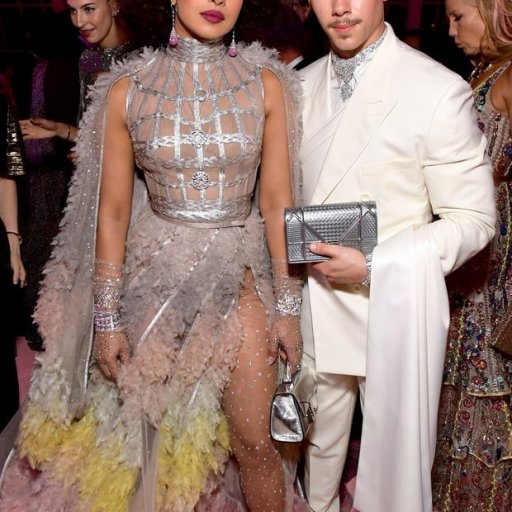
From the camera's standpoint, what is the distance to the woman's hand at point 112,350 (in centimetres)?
195

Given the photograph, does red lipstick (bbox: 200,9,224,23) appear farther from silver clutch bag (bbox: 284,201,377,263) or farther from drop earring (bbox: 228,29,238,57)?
silver clutch bag (bbox: 284,201,377,263)

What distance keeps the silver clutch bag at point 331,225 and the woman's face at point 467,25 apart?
92cm

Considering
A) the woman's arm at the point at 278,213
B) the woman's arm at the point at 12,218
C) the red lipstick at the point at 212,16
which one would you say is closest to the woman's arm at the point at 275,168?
the woman's arm at the point at 278,213

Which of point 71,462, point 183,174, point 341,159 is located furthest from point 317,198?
point 71,462

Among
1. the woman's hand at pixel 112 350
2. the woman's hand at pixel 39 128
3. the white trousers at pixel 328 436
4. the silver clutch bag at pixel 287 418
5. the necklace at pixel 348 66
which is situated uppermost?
the necklace at pixel 348 66

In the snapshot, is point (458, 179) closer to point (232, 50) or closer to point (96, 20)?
point (232, 50)

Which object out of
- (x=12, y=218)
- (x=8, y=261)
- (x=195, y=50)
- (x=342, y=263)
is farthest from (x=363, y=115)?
(x=12, y=218)

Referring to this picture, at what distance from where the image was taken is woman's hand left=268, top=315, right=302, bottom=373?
6.37 feet

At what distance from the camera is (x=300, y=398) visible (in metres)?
2.04

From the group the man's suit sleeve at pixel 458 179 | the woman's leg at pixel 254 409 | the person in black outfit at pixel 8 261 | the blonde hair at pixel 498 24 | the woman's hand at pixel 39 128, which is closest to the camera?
the man's suit sleeve at pixel 458 179

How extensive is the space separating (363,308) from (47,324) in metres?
0.99

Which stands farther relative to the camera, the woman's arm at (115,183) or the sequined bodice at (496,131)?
the sequined bodice at (496,131)

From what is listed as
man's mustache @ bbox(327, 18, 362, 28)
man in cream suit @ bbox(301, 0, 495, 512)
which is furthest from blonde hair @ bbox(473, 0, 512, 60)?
man's mustache @ bbox(327, 18, 362, 28)

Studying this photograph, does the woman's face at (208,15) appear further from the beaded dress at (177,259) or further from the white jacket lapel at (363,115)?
the white jacket lapel at (363,115)
